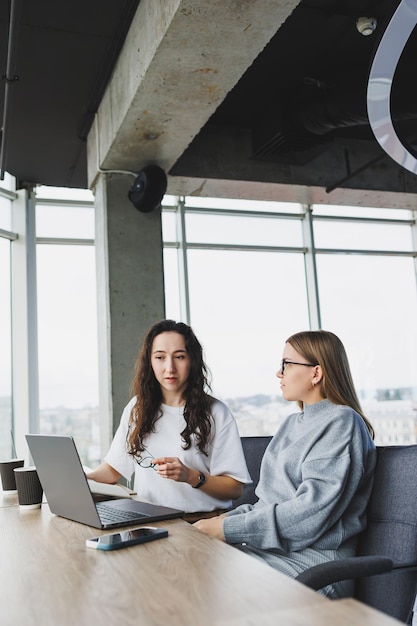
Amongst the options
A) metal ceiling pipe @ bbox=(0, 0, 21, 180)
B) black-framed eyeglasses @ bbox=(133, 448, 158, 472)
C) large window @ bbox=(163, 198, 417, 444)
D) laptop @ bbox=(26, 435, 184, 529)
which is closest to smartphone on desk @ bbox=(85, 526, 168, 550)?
laptop @ bbox=(26, 435, 184, 529)

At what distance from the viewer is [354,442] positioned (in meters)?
2.14

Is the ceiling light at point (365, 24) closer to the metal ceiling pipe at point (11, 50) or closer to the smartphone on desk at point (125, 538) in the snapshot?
the metal ceiling pipe at point (11, 50)

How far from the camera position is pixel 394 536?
2053mm

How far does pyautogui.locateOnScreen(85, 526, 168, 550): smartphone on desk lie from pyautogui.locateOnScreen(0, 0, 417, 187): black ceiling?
326cm

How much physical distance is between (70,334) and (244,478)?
14.8 ft

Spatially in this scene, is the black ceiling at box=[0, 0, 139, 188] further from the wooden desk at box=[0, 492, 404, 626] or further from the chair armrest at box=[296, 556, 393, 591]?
the chair armrest at box=[296, 556, 393, 591]

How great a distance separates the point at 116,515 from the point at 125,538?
0.43 metres

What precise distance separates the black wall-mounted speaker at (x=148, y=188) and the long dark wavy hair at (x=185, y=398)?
7.76 ft

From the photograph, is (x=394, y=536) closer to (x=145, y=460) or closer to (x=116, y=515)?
(x=116, y=515)

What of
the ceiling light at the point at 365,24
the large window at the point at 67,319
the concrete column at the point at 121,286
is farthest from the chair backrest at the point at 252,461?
the large window at the point at 67,319

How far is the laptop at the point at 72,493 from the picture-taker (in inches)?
75.3

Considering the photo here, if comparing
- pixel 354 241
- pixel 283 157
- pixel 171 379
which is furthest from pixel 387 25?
pixel 354 241

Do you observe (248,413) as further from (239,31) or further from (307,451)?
(307,451)

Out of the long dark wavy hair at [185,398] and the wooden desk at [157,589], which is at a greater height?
the long dark wavy hair at [185,398]
